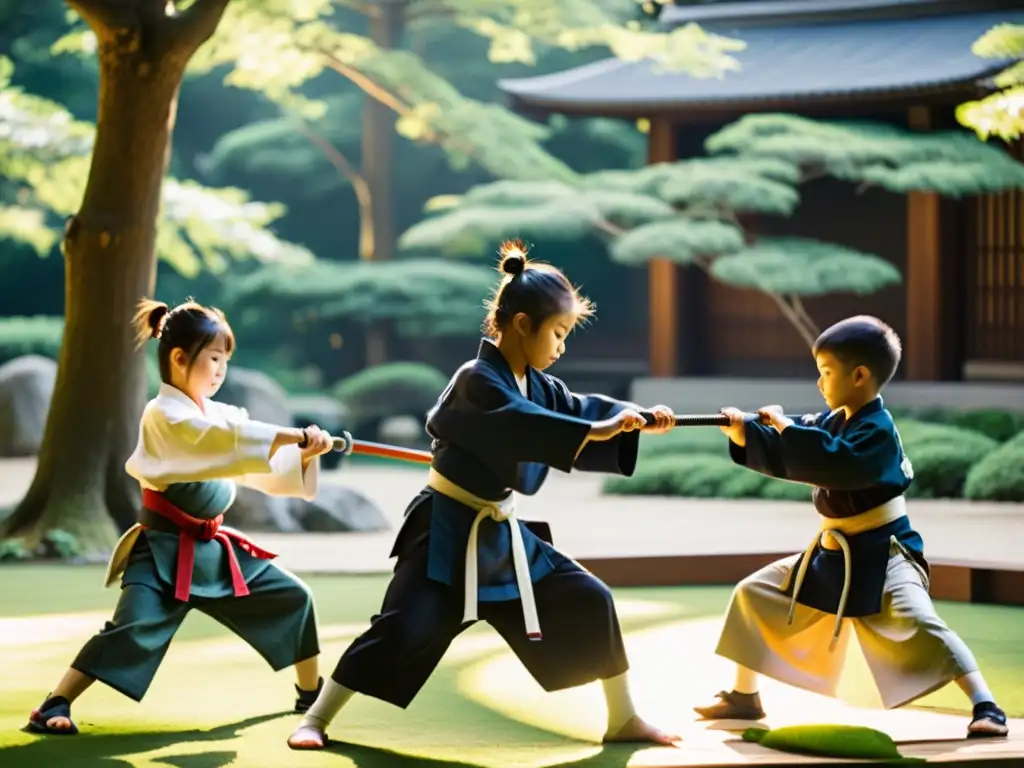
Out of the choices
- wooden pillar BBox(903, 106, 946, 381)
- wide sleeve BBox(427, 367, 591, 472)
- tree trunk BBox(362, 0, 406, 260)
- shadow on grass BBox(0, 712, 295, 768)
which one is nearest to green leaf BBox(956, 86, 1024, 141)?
wooden pillar BBox(903, 106, 946, 381)

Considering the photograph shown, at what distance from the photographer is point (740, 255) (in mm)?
14836

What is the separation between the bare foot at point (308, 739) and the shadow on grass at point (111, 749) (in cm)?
15

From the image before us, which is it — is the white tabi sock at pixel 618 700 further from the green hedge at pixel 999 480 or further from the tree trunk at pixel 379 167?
the tree trunk at pixel 379 167

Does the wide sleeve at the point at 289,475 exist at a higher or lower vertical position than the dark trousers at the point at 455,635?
higher

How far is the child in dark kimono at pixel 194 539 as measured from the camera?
4.11 meters

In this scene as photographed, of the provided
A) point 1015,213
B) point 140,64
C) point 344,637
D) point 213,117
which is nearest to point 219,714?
point 344,637

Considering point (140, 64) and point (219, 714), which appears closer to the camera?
point (219, 714)

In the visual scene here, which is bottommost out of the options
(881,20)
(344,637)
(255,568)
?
(344,637)

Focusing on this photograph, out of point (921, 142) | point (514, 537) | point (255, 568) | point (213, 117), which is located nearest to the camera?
point (514, 537)

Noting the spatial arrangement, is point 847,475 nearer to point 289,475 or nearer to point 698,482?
point 289,475

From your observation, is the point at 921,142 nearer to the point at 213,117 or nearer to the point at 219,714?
the point at 219,714

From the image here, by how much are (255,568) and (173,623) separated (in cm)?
27

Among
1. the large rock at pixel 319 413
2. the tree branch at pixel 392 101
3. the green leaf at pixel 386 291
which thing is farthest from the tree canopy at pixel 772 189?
the green leaf at pixel 386 291

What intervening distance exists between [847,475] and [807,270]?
10.9 m
